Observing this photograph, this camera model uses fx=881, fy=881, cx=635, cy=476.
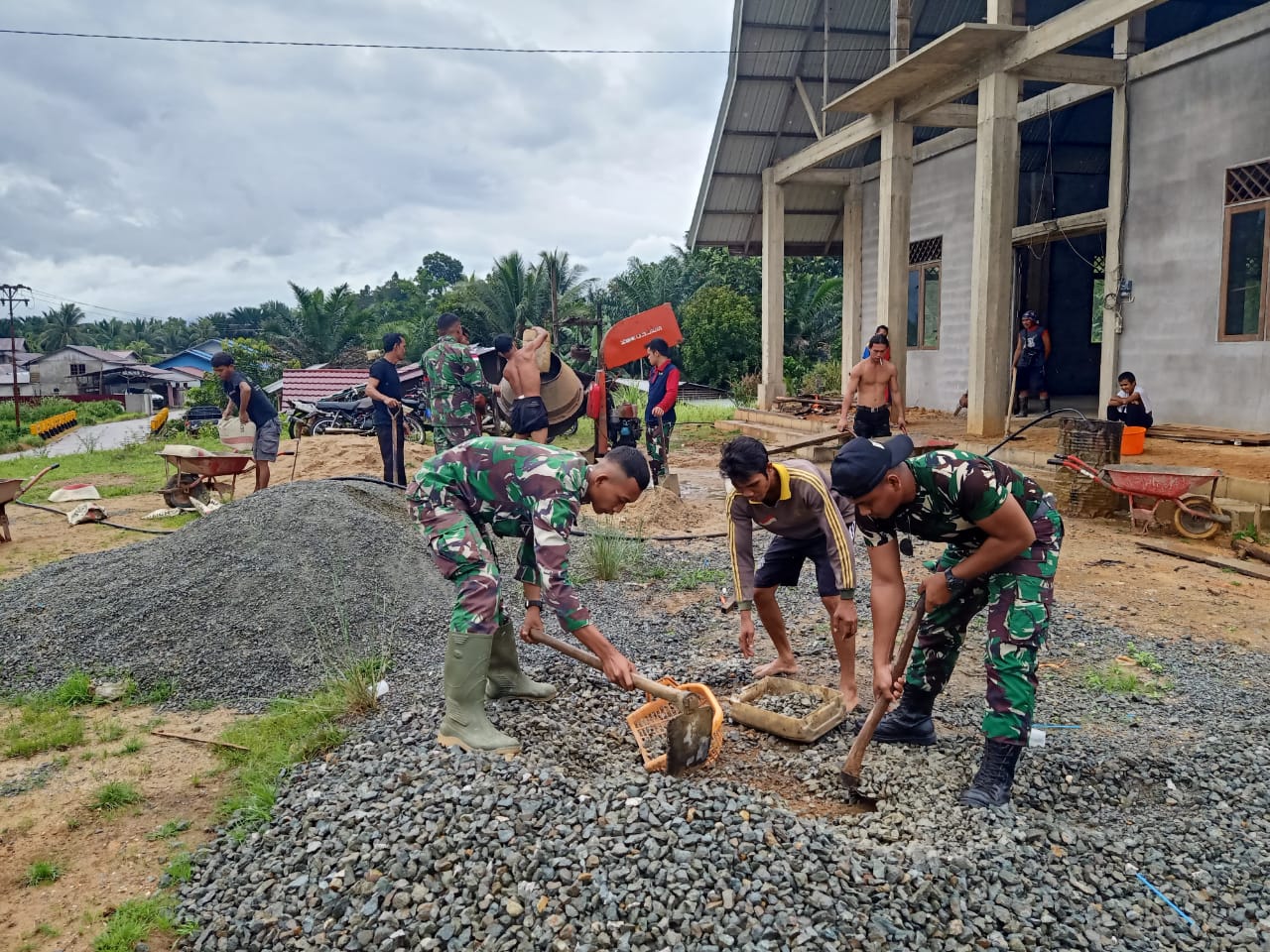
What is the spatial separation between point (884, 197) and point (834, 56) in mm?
3136

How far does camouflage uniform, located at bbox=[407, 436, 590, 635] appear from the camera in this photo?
295 cm

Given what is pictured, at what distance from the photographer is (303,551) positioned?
5547mm

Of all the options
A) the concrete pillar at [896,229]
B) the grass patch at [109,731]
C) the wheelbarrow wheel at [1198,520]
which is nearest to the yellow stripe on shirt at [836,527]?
the grass patch at [109,731]

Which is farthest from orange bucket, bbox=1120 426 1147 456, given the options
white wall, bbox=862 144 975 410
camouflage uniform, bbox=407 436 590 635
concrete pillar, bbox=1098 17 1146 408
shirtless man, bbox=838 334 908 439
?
camouflage uniform, bbox=407 436 590 635

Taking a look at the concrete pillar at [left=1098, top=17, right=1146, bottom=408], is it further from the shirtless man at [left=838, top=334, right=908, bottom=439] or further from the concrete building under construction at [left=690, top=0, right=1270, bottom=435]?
the shirtless man at [left=838, top=334, right=908, bottom=439]

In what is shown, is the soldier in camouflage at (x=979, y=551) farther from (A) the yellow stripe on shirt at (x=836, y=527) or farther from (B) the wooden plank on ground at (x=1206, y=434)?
(B) the wooden plank on ground at (x=1206, y=434)

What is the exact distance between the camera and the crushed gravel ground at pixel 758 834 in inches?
89.7

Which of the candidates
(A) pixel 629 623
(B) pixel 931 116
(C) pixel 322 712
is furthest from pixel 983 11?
(C) pixel 322 712

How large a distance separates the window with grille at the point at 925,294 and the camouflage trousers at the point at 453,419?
25.0 feet

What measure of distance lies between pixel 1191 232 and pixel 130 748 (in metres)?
9.59

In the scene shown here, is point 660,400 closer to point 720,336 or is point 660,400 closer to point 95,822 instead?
point 95,822

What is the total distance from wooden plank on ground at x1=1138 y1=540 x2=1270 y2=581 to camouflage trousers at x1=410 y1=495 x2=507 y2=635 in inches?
199

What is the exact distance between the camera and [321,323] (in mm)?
27578

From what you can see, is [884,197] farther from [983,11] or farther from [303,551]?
[303,551]
